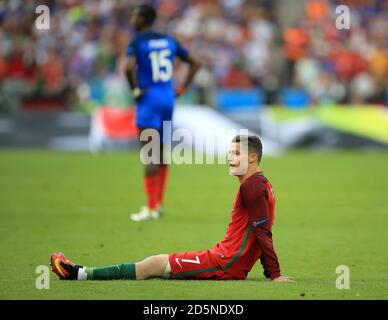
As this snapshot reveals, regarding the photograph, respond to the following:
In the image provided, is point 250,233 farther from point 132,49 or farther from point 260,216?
point 132,49

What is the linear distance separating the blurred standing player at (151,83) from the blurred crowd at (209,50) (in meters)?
11.6

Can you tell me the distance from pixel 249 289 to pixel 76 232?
4186 mm

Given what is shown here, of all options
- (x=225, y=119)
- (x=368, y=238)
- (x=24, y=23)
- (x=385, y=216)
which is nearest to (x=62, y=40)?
(x=24, y=23)

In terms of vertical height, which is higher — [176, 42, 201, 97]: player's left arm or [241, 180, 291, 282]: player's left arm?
[176, 42, 201, 97]: player's left arm

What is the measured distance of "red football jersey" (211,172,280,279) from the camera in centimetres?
788

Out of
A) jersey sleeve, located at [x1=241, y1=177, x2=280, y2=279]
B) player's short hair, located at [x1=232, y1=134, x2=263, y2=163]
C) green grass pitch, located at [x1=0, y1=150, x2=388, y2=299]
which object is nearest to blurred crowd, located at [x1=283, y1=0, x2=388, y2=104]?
green grass pitch, located at [x1=0, y1=150, x2=388, y2=299]

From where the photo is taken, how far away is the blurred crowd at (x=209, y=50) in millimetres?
25625

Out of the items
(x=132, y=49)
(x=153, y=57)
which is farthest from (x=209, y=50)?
(x=132, y=49)

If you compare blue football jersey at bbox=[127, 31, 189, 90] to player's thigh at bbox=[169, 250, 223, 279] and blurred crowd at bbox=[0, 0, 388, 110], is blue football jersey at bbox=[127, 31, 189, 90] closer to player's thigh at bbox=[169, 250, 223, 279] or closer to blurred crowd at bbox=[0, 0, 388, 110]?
player's thigh at bbox=[169, 250, 223, 279]

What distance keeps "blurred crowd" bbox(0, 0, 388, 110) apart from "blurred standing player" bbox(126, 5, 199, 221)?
38.1 feet

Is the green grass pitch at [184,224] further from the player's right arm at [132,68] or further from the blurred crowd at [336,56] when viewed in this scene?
the blurred crowd at [336,56]

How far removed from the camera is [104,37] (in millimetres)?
27469

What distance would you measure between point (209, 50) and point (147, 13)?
573 inches

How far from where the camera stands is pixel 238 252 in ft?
26.2
